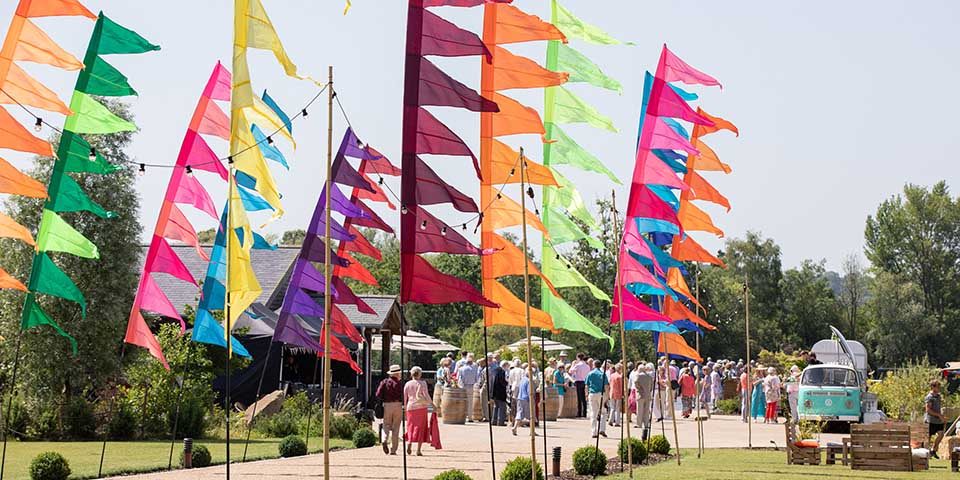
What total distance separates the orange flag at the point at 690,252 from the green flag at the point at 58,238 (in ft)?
35.1

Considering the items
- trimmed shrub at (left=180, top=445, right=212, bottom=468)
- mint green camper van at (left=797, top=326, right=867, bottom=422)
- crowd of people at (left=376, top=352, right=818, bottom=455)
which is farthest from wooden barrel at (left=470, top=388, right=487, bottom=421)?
trimmed shrub at (left=180, top=445, right=212, bottom=468)

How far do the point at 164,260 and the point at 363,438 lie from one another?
8.86 meters

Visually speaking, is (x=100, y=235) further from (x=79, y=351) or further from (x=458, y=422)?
(x=458, y=422)

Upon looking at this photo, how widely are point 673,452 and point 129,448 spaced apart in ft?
36.3

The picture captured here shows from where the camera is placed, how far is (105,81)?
18.1 metres

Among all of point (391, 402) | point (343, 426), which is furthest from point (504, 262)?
point (343, 426)

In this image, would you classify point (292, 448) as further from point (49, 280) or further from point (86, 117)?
point (86, 117)

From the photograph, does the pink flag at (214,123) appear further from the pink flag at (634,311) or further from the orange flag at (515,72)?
the pink flag at (634,311)

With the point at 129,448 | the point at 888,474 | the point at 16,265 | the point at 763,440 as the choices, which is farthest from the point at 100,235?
the point at 888,474

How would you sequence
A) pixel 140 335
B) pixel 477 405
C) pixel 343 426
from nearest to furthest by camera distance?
pixel 140 335 < pixel 343 426 < pixel 477 405

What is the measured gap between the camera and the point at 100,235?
2978 centimetres

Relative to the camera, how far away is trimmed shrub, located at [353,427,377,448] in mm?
27328

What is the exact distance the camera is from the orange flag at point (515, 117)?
57.6ft

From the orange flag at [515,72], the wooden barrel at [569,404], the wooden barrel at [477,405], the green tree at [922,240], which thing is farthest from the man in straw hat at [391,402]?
the green tree at [922,240]
